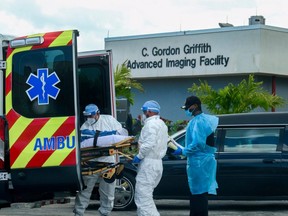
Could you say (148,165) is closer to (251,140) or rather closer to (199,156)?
(199,156)

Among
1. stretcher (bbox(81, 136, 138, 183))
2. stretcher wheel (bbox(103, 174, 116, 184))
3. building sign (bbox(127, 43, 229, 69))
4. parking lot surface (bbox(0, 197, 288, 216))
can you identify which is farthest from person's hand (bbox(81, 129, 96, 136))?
building sign (bbox(127, 43, 229, 69))

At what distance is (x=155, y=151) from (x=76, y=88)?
170 cm

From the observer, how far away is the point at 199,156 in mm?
11547

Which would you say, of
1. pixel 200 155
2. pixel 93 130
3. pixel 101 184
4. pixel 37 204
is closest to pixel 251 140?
pixel 101 184

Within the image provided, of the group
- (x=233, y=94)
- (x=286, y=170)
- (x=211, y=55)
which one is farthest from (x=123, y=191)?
(x=211, y=55)

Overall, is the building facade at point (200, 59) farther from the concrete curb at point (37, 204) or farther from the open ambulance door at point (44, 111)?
the open ambulance door at point (44, 111)

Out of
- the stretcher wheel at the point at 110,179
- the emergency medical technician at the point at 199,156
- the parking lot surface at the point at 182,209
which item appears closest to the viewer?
the emergency medical technician at the point at 199,156

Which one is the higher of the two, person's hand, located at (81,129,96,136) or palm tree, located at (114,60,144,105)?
palm tree, located at (114,60,144,105)

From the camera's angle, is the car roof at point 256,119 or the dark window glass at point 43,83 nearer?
the dark window glass at point 43,83

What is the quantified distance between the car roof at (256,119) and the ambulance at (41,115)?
506cm

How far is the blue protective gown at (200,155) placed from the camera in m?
11.4

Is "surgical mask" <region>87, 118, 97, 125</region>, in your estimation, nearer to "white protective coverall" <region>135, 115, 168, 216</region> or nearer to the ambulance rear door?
the ambulance rear door

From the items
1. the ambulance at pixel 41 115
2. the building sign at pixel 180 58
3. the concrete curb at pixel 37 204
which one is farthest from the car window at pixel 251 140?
the building sign at pixel 180 58

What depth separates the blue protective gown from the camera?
37.5ft
